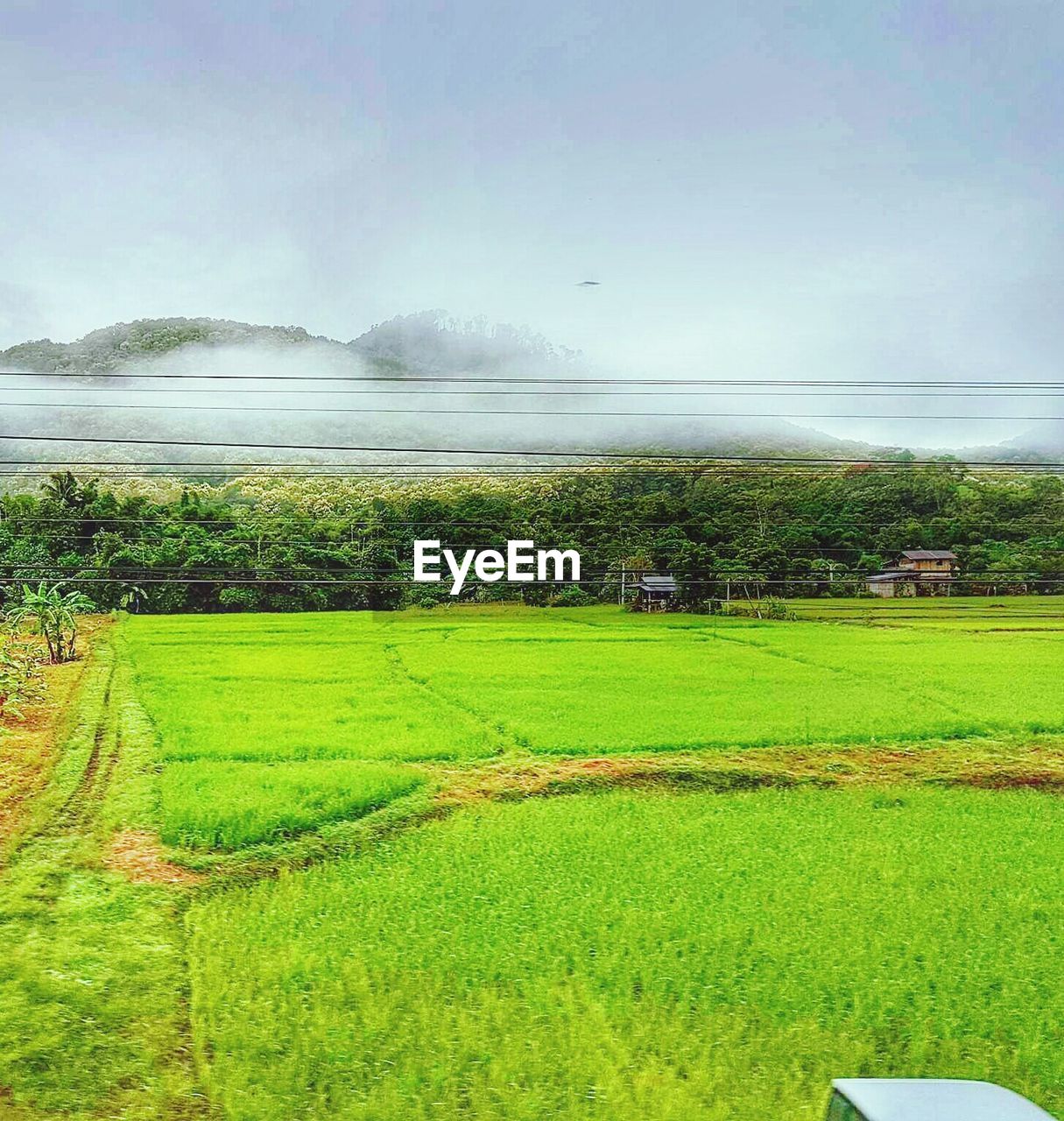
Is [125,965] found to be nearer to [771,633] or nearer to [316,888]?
[316,888]

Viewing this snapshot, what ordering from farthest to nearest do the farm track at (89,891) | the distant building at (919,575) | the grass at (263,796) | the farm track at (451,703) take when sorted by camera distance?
the distant building at (919,575)
the farm track at (451,703)
the grass at (263,796)
the farm track at (89,891)

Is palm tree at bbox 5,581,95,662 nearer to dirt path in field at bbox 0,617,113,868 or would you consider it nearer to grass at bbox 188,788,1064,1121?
dirt path in field at bbox 0,617,113,868

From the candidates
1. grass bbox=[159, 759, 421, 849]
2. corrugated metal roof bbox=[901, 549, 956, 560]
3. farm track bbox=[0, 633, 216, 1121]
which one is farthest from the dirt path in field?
corrugated metal roof bbox=[901, 549, 956, 560]

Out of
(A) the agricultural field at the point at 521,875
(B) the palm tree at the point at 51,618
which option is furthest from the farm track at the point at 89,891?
(B) the palm tree at the point at 51,618

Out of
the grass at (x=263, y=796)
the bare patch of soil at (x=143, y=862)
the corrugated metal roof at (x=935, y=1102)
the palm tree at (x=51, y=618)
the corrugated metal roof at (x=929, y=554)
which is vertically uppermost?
the corrugated metal roof at (x=929, y=554)

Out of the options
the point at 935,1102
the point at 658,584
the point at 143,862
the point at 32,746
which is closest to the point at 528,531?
the point at 658,584

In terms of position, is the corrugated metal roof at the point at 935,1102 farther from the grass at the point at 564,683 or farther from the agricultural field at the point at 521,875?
the grass at the point at 564,683

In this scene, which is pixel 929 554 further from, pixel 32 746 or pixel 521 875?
pixel 32 746

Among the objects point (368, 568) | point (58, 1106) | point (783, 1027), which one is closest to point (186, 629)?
point (368, 568)
